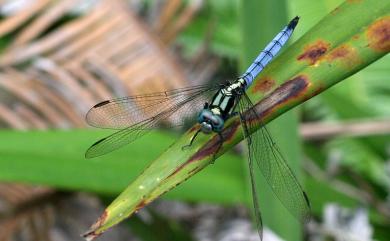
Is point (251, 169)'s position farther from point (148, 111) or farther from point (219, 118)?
point (148, 111)

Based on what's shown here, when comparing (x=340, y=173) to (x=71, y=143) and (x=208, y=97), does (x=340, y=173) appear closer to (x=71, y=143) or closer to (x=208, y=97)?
(x=208, y=97)

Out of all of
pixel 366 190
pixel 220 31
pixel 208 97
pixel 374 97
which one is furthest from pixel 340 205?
pixel 220 31

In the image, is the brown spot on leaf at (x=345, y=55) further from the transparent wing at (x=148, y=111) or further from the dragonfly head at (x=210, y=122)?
the transparent wing at (x=148, y=111)

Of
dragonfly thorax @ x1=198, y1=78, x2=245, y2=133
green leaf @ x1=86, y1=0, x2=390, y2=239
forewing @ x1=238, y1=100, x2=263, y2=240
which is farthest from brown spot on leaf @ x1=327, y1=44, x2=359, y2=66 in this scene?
dragonfly thorax @ x1=198, y1=78, x2=245, y2=133

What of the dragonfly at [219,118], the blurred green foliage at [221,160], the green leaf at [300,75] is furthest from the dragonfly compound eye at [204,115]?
the green leaf at [300,75]

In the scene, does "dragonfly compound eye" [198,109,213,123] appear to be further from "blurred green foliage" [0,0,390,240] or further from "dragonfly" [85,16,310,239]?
"blurred green foliage" [0,0,390,240]

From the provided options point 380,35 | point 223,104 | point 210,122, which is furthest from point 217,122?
point 380,35

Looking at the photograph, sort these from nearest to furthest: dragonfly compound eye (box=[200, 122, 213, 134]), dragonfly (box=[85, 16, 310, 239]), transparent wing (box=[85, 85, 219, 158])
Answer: dragonfly compound eye (box=[200, 122, 213, 134]), dragonfly (box=[85, 16, 310, 239]), transparent wing (box=[85, 85, 219, 158])
